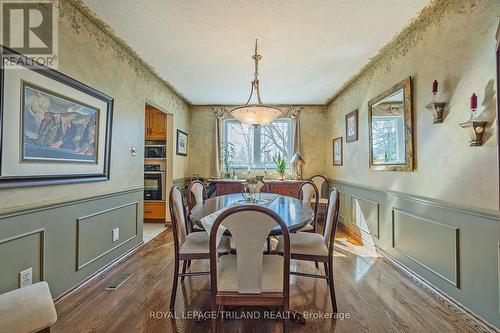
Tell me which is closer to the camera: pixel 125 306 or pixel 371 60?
pixel 125 306

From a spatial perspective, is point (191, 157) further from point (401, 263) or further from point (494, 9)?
point (494, 9)

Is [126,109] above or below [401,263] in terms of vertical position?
above

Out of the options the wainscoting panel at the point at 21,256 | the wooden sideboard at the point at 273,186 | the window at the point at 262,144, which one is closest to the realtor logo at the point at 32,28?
the wainscoting panel at the point at 21,256

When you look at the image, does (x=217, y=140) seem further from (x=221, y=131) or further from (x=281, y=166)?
(x=281, y=166)

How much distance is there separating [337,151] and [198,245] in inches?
142

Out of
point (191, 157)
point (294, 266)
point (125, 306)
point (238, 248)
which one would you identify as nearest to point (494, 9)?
point (238, 248)

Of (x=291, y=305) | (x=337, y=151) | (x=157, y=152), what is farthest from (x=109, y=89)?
(x=337, y=151)

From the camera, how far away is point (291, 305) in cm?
196

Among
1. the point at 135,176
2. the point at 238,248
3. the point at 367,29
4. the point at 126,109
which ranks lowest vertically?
the point at 238,248

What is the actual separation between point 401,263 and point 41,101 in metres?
3.58

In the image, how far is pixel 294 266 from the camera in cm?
270

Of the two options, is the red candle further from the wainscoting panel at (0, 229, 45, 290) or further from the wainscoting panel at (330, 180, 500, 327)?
the wainscoting panel at (0, 229, 45, 290)

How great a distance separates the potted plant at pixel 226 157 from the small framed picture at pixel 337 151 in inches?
86.8

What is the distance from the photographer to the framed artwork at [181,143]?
4766 mm
